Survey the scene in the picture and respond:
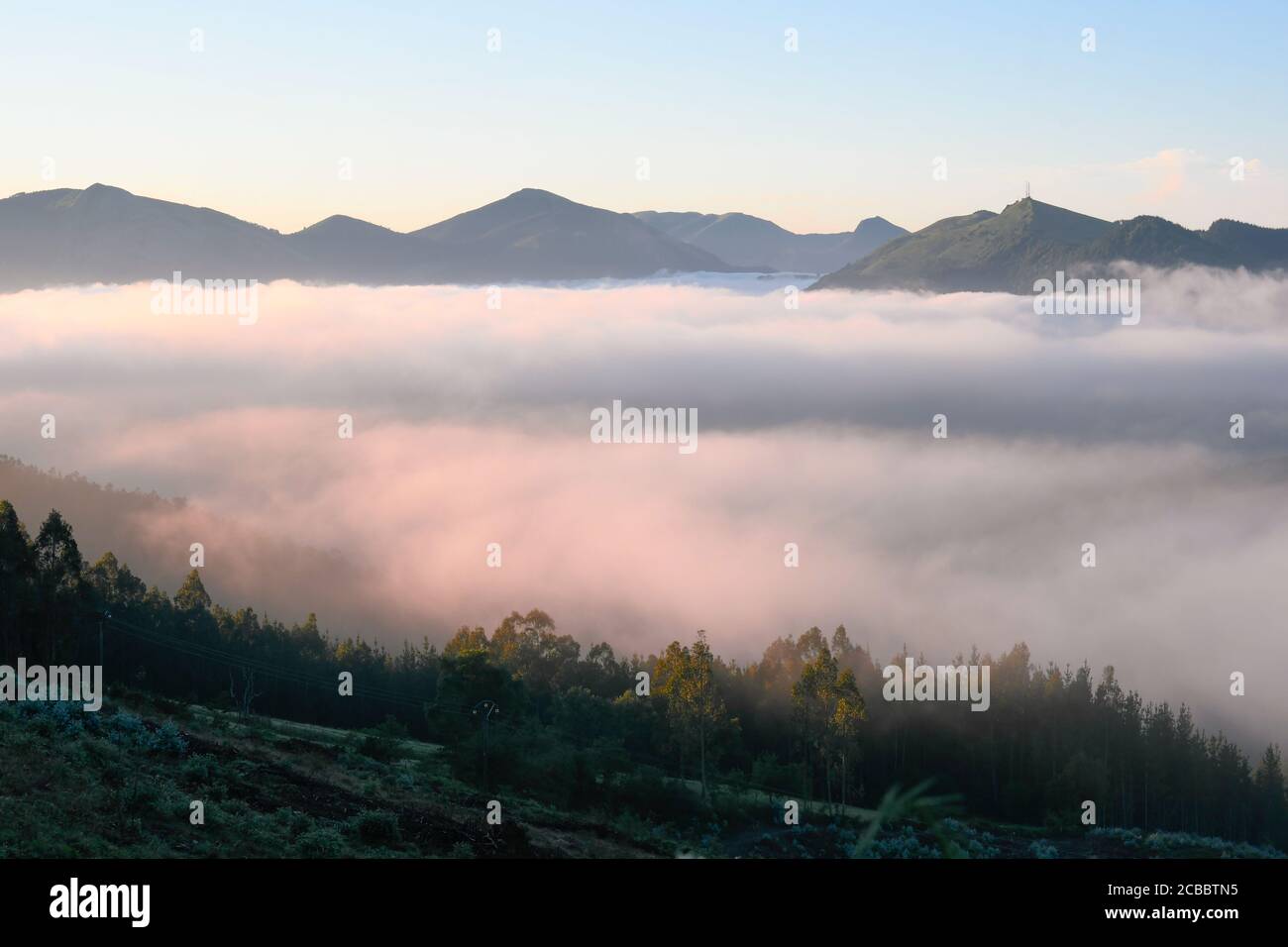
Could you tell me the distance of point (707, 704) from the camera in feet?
277

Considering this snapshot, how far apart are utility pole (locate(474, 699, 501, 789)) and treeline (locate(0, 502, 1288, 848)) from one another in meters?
2.04

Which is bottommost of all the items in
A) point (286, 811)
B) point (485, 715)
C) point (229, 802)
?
point (485, 715)

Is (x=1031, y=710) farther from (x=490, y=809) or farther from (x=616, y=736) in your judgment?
(x=490, y=809)

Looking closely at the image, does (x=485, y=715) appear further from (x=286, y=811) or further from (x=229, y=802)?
(x=229, y=802)

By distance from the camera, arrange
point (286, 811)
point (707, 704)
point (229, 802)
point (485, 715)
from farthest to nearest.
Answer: point (707, 704)
point (485, 715)
point (286, 811)
point (229, 802)

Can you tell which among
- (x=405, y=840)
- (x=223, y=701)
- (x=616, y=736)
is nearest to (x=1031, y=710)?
(x=616, y=736)

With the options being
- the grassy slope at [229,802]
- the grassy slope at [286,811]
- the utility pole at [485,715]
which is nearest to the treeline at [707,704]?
the utility pole at [485,715]

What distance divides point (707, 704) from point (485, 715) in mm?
21179

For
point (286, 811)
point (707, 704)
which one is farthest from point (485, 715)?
point (286, 811)

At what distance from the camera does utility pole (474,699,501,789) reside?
6519 cm

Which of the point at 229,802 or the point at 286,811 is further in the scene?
the point at 286,811

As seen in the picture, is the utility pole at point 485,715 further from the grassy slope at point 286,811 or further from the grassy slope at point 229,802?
the grassy slope at point 229,802
